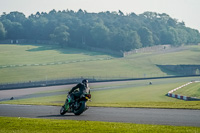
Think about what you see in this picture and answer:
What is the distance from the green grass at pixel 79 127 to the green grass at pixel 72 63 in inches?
3410

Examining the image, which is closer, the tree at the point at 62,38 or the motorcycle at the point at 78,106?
the motorcycle at the point at 78,106

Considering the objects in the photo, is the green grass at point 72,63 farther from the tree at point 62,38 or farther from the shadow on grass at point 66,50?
the tree at point 62,38

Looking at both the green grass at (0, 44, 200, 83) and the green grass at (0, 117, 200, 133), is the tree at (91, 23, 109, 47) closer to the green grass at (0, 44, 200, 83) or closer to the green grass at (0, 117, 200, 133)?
the green grass at (0, 44, 200, 83)

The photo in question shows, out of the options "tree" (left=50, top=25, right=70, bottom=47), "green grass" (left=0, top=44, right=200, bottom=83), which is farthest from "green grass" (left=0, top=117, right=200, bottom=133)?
"tree" (left=50, top=25, right=70, bottom=47)

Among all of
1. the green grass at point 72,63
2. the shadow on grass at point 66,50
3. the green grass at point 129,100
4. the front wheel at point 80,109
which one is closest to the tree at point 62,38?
the shadow on grass at point 66,50

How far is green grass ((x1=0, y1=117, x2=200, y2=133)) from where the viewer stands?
1541cm

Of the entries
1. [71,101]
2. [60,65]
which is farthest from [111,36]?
[71,101]

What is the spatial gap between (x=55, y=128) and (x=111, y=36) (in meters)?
177

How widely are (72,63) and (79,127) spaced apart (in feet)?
414

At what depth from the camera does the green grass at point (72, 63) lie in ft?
383

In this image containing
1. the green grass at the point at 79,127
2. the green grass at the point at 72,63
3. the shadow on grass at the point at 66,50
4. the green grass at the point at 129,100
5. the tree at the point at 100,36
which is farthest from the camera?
the tree at the point at 100,36

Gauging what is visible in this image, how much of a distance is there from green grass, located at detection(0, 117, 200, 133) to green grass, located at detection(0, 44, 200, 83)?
3410 inches

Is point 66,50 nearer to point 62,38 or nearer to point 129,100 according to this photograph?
point 62,38

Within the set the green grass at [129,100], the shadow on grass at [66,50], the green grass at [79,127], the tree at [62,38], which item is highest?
the tree at [62,38]
